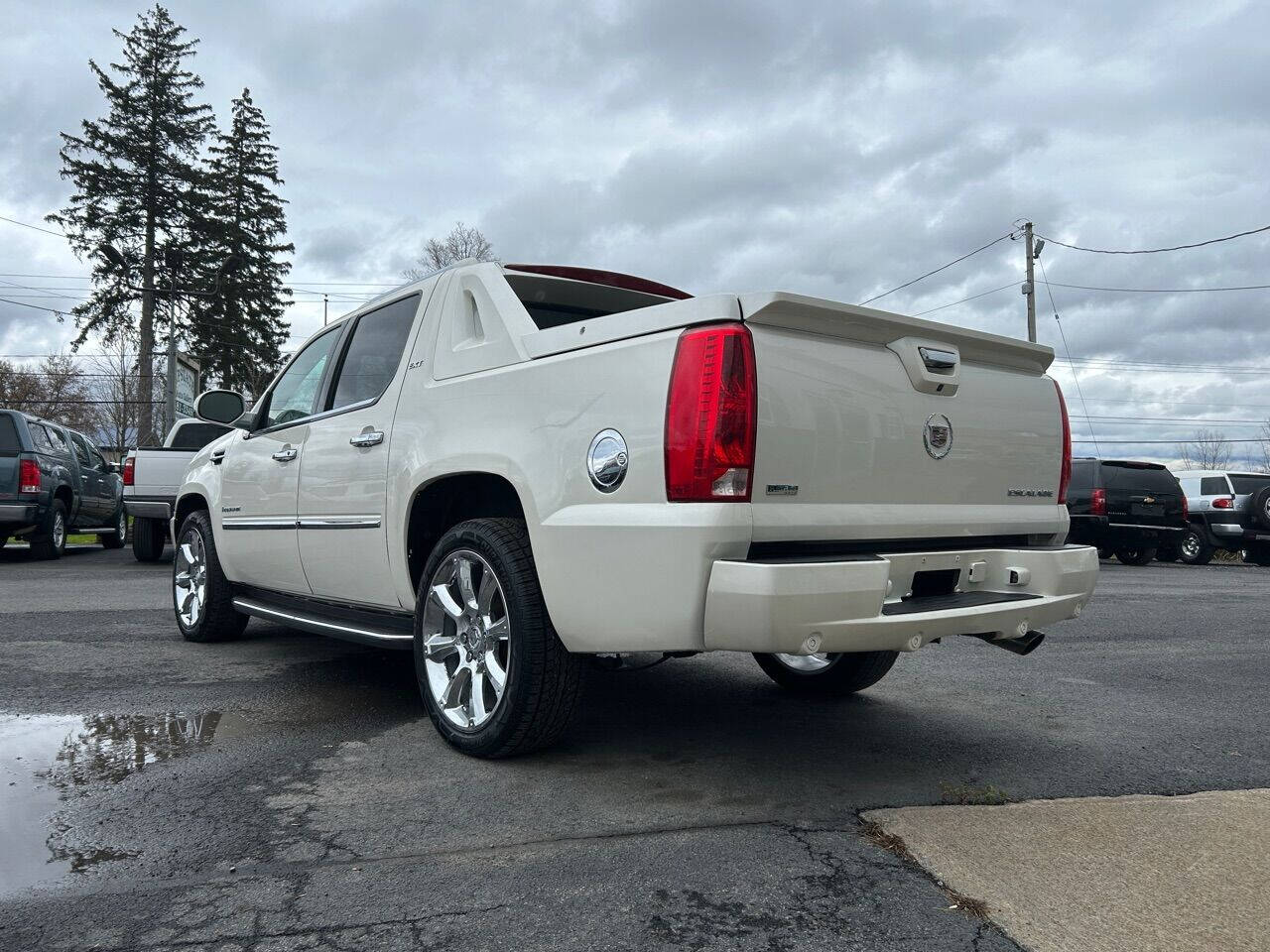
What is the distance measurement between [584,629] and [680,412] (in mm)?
771

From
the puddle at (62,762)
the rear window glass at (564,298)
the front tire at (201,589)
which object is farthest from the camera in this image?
the front tire at (201,589)

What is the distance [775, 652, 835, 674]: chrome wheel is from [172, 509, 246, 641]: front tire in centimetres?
318

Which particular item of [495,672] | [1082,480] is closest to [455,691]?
[495,672]

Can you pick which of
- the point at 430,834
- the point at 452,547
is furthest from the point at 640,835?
the point at 452,547

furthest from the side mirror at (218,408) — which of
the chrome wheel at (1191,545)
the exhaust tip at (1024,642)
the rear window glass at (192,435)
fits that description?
the chrome wheel at (1191,545)

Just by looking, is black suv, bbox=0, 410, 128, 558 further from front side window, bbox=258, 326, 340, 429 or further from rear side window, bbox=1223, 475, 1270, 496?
rear side window, bbox=1223, 475, 1270, 496

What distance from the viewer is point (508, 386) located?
3535mm

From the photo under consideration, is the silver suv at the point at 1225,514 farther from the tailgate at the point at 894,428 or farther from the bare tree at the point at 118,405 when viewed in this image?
the bare tree at the point at 118,405

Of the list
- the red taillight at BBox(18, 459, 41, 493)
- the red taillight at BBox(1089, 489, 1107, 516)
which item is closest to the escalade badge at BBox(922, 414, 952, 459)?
the red taillight at BBox(18, 459, 41, 493)

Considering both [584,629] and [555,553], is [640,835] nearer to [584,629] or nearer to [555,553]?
[584,629]

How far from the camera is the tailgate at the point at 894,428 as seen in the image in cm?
303

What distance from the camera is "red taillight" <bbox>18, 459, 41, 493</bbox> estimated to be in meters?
11.9

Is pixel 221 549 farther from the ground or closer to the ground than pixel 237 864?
farther from the ground

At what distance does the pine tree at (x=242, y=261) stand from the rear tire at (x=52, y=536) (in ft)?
82.7
